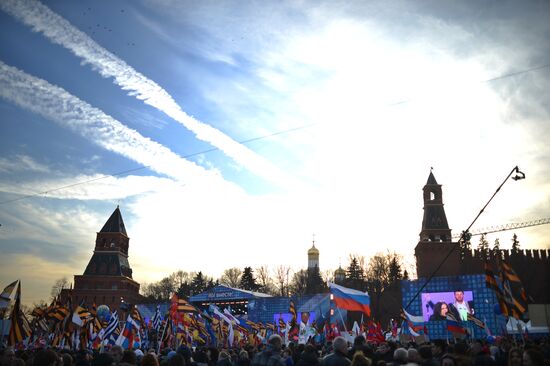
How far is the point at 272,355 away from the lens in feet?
26.2

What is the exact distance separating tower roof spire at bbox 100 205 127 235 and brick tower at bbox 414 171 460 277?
55975 mm

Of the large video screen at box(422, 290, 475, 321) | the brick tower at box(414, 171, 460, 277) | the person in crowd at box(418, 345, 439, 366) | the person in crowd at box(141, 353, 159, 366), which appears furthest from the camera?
the brick tower at box(414, 171, 460, 277)

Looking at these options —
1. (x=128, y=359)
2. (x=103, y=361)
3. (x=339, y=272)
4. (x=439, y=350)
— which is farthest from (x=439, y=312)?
(x=339, y=272)

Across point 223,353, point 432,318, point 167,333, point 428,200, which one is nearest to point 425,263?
point 428,200

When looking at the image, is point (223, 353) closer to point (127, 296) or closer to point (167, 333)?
point (167, 333)

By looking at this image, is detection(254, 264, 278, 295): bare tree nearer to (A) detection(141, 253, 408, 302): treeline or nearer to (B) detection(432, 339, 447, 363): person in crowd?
(A) detection(141, 253, 408, 302): treeline

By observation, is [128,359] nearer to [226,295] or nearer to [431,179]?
[226,295]

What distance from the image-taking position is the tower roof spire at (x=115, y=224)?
84.2 metres

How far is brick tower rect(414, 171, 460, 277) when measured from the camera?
71.2 metres

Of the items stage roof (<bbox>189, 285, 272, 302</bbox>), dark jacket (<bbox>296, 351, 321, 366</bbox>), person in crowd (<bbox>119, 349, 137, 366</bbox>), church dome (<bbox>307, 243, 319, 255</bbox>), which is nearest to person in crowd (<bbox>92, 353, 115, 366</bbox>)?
person in crowd (<bbox>119, 349, 137, 366</bbox>)

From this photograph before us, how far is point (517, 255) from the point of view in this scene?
6750 centimetres

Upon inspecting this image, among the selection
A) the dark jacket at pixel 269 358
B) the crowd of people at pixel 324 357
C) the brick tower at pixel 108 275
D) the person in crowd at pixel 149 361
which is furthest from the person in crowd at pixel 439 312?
the brick tower at pixel 108 275

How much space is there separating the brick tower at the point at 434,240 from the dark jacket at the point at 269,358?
67.3 m

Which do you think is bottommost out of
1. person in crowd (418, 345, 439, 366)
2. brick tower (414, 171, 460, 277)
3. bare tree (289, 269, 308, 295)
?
person in crowd (418, 345, 439, 366)
